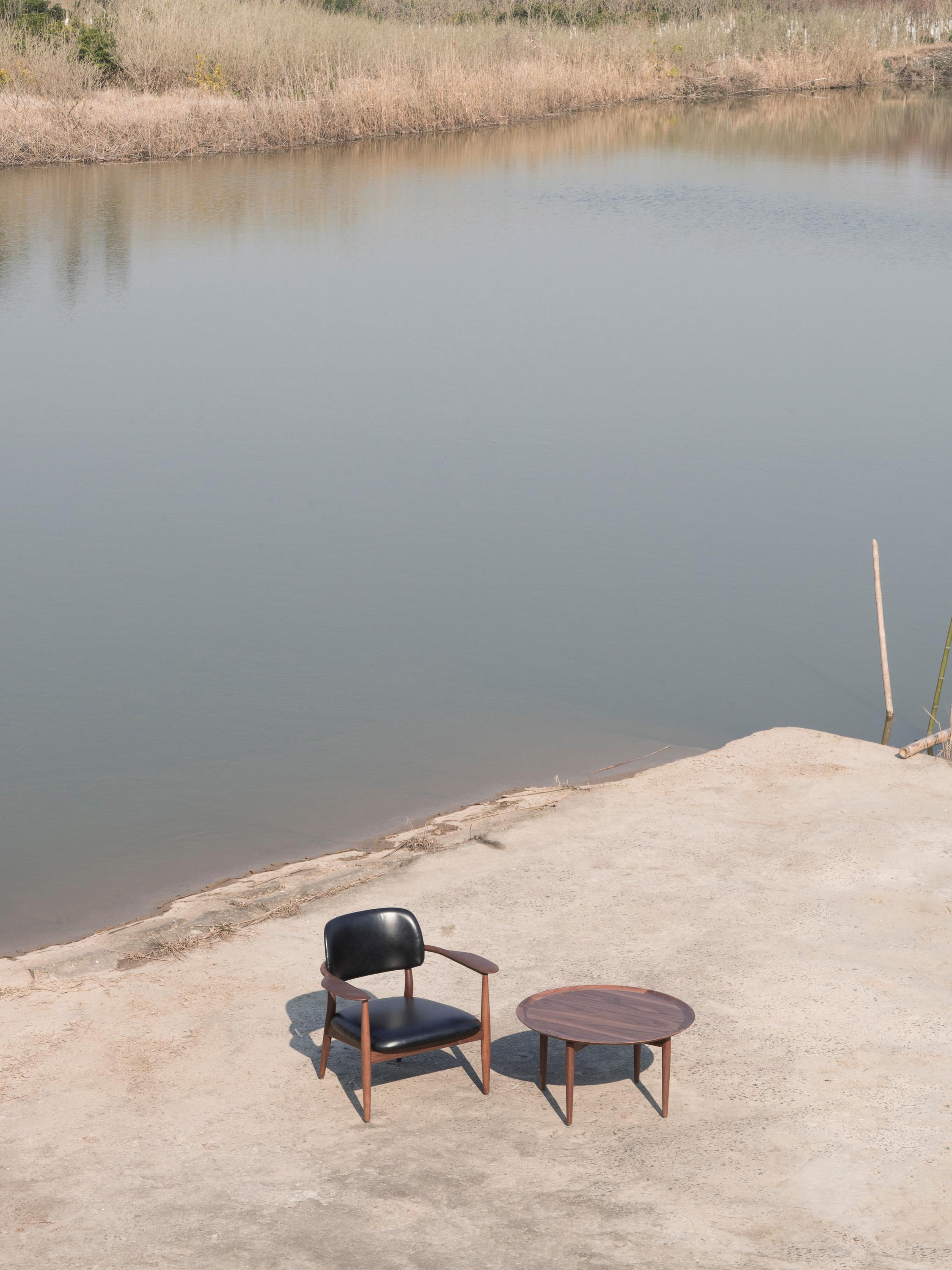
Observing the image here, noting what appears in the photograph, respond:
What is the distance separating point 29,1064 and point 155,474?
10373 mm

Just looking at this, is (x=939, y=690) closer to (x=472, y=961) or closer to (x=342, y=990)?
(x=472, y=961)

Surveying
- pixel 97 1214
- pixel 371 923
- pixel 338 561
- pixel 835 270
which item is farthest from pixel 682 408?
pixel 97 1214

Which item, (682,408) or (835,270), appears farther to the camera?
(835,270)

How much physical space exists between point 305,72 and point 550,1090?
1378 inches

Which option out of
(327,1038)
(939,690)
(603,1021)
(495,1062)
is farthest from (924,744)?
(327,1038)

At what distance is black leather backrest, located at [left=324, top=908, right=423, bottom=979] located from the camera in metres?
6.07

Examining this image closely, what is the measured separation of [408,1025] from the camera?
5.80 m

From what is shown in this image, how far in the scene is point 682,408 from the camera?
18016 millimetres

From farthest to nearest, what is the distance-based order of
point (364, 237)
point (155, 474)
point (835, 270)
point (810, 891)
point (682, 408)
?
point (364, 237) → point (835, 270) → point (682, 408) → point (155, 474) → point (810, 891)

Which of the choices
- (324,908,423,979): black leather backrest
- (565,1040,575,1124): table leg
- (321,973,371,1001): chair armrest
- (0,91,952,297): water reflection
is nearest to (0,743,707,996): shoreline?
(324,908,423,979): black leather backrest

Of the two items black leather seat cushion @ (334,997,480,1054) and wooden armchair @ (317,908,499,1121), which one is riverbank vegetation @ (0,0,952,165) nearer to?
wooden armchair @ (317,908,499,1121)

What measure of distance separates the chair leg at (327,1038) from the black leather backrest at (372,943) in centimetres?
13

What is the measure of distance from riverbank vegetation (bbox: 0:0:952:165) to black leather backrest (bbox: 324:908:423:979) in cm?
2954

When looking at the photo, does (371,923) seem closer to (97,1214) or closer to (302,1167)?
(302,1167)
